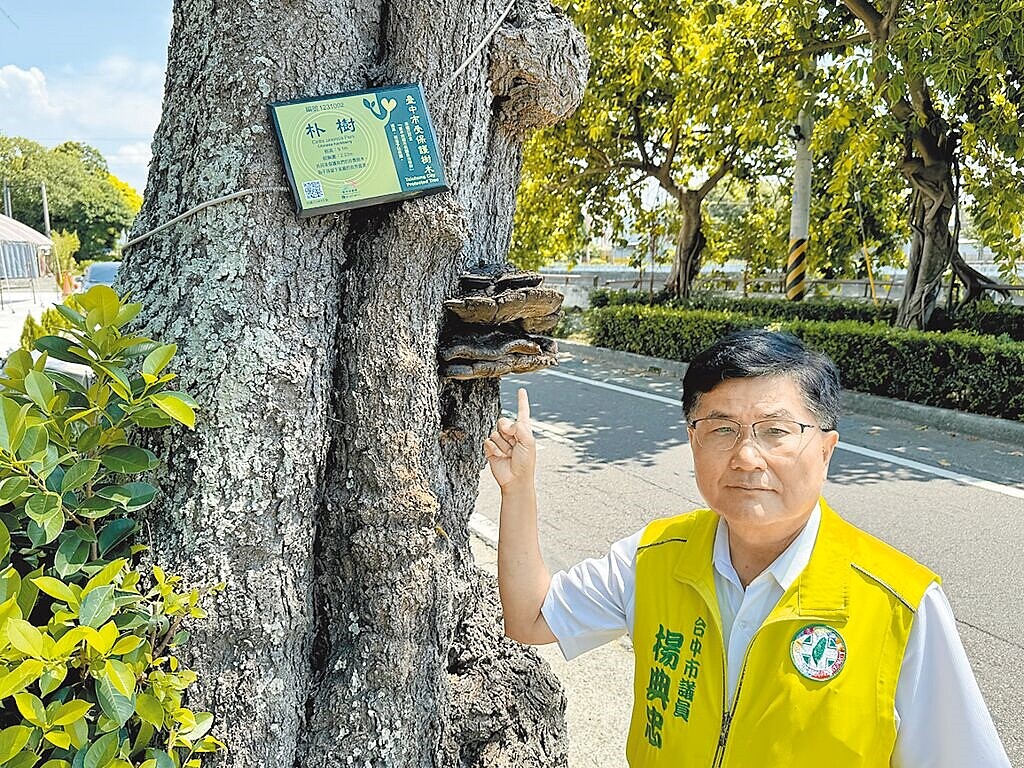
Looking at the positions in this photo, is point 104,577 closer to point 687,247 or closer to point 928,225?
point 928,225

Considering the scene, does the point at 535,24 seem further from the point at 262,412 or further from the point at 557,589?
the point at 557,589

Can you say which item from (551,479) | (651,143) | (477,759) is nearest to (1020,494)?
(551,479)

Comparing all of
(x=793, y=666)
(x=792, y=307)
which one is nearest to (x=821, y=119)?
(x=792, y=307)

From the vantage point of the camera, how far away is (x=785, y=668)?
1522 millimetres

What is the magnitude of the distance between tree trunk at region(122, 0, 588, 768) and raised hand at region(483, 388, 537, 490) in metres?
0.16

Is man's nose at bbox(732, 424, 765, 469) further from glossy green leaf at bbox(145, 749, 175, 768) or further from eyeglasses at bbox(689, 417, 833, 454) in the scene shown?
glossy green leaf at bbox(145, 749, 175, 768)

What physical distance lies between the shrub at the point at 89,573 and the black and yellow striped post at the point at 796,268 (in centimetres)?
1286

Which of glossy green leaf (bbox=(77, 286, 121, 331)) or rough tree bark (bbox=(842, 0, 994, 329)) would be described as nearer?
glossy green leaf (bbox=(77, 286, 121, 331))

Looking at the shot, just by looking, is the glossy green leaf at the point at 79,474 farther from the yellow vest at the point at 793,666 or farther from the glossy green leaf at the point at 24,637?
the yellow vest at the point at 793,666

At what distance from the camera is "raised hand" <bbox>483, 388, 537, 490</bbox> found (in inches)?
73.9

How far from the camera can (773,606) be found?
5.36ft

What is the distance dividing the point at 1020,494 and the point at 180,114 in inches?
260

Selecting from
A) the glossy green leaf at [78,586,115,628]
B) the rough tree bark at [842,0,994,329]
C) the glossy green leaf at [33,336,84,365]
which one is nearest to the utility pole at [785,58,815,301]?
the rough tree bark at [842,0,994,329]

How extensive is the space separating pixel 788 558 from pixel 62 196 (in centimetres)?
7415
